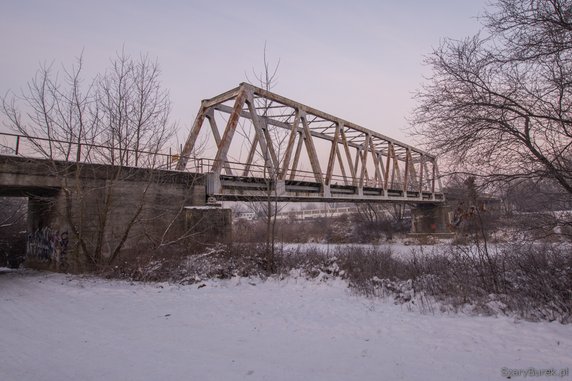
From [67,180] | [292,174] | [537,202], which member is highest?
[292,174]

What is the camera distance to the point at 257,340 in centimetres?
495

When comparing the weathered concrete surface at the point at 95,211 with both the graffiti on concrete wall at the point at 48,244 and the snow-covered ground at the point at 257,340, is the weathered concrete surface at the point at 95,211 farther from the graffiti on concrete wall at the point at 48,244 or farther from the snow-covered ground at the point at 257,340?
the snow-covered ground at the point at 257,340

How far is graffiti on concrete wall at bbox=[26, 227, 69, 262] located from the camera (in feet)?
38.5

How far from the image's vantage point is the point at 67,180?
11391 millimetres

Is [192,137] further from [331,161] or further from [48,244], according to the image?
[331,161]

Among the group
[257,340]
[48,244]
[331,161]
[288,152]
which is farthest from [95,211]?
[331,161]

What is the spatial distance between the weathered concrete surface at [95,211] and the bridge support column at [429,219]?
33.9 metres

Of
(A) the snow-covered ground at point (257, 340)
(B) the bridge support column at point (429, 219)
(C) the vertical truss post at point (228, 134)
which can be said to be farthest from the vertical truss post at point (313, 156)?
(B) the bridge support column at point (429, 219)

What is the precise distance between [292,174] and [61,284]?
40.2ft

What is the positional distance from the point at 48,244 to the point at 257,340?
11121mm

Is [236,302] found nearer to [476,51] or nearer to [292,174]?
[476,51]

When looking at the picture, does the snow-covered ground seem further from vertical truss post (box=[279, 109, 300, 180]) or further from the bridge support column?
the bridge support column

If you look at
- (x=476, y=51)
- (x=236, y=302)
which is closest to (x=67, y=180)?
(x=236, y=302)

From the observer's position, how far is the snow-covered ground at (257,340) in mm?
3777
